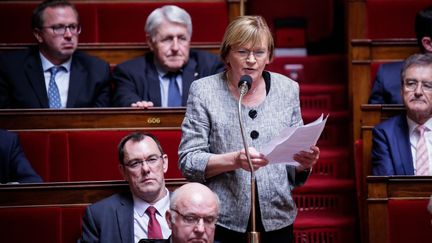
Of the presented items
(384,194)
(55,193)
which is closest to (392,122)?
(384,194)

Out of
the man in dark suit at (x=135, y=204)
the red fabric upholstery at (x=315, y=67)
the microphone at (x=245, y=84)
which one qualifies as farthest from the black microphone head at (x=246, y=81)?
the red fabric upholstery at (x=315, y=67)

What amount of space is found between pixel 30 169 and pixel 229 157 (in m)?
0.47

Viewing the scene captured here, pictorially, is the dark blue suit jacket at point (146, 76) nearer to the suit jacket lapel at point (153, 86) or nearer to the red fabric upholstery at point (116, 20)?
the suit jacket lapel at point (153, 86)

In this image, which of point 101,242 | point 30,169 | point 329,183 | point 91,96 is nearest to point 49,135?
point 30,169

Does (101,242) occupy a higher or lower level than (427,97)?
lower

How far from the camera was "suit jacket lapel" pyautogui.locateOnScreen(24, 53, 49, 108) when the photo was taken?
1453 millimetres

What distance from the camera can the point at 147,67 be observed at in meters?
1.49

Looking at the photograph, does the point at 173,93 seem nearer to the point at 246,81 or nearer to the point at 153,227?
the point at 153,227

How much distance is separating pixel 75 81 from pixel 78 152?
22 centimetres

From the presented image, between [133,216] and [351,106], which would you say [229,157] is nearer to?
[133,216]

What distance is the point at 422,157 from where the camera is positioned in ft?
3.95

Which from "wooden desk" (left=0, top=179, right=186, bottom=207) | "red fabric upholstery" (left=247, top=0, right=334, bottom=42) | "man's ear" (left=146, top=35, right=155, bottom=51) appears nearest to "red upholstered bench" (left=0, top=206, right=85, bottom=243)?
"wooden desk" (left=0, top=179, right=186, bottom=207)

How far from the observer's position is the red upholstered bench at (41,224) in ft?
3.62

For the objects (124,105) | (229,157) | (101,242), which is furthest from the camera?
(124,105)
